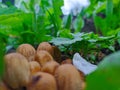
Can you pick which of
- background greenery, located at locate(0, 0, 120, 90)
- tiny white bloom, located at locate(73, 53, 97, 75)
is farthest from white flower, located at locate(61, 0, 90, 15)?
tiny white bloom, located at locate(73, 53, 97, 75)

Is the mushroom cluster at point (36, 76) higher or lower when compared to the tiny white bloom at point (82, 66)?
higher

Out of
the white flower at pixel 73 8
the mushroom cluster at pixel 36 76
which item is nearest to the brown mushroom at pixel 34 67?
the mushroom cluster at pixel 36 76

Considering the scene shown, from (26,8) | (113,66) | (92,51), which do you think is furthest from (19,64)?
(26,8)

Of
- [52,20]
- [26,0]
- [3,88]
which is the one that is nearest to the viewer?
[3,88]

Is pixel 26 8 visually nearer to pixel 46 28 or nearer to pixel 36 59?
pixel 46 28

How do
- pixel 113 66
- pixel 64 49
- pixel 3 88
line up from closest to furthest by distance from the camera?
pixel 113 66 → pixel 3 88 → pixel 64 49

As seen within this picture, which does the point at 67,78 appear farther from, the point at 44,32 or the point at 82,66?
the point at 44,32

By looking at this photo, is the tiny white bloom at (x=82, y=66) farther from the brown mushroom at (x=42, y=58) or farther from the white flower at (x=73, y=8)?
the white flower at (x=73, y=8)
